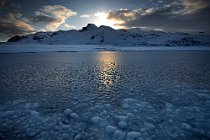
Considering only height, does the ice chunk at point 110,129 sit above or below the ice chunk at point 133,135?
above

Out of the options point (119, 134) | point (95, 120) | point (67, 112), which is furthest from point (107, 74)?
point (119, 134)

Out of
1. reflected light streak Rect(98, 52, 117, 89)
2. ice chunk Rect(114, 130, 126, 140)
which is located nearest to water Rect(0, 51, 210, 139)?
ice chunk Rect(114, 130, 126, 140)

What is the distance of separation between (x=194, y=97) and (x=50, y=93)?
15.5ft

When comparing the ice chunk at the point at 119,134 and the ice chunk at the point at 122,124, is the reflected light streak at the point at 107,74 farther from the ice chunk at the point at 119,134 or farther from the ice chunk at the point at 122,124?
the ice chunk at the point at 119,134

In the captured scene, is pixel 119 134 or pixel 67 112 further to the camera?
pixel 67 112

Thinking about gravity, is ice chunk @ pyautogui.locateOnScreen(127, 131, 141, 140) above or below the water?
below

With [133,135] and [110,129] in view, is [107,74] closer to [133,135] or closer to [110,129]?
[110,129]

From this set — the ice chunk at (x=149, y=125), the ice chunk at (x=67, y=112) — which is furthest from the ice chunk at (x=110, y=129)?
A: the ice chunk at (x=67, y=112)

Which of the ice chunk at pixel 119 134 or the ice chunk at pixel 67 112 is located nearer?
the ice chunk at pixel 119 134

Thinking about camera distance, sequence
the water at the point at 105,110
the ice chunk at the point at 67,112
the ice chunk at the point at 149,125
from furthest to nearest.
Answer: the ice chunk at the point at 67,112
the ice chunk at the point at 149,125
the water at the point at 105,110

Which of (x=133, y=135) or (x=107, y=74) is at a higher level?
(x=107, y=74)

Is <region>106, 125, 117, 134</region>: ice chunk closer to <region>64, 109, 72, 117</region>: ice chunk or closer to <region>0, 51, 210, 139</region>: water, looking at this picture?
<region>0, 51, 210, 139</region>: water

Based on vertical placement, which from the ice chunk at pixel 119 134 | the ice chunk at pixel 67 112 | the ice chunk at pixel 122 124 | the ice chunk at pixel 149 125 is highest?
the ice chunk at pixel 67 112

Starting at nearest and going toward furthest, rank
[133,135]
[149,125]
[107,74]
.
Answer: [133,135] < [149,125] < [107,74]
